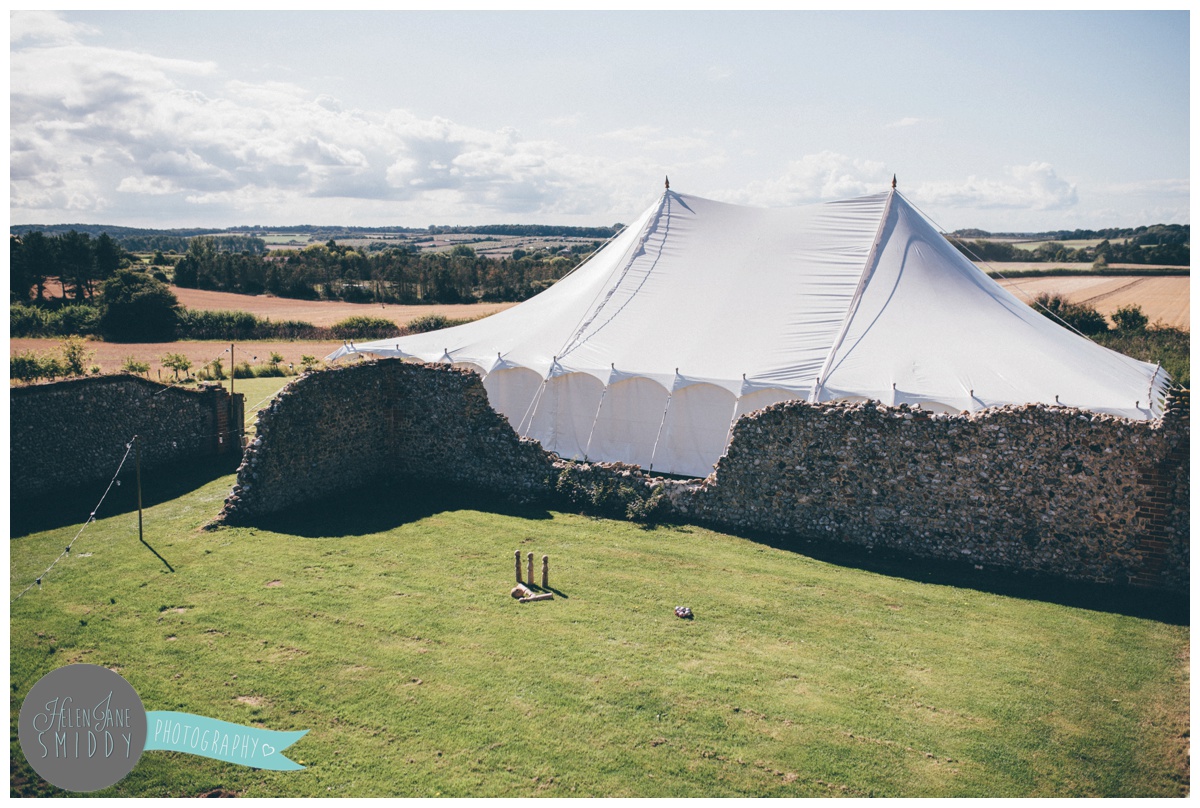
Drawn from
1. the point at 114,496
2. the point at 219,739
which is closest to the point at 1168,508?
the point at 219,739

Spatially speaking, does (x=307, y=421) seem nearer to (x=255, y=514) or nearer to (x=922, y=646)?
(x=255, y=514)

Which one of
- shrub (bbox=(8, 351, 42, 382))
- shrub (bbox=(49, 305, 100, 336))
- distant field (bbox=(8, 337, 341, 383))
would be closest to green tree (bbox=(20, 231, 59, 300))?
shrub (bbox=(49, 305, 100, 336))

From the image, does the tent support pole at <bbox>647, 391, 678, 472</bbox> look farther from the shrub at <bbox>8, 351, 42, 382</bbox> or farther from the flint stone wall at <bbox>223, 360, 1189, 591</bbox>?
the shrub at <bbox>8, 351, 42, 382</bbox>

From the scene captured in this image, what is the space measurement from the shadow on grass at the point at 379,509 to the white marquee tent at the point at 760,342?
8.56 feet

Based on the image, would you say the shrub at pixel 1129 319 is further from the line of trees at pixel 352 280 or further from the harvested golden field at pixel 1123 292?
the line of trees at pixel 352 280

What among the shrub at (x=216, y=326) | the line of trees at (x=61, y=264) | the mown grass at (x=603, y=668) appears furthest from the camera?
the line of trees at (x=61, y=264)

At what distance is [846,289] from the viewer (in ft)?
44.6

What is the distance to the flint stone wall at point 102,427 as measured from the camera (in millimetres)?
10898

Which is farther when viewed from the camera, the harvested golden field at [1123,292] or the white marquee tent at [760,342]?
the harvested golden field at [1123,292]

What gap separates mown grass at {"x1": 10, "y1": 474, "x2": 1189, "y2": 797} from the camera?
16.6 ft

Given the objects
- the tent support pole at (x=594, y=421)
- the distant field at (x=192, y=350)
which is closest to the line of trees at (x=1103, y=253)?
the tent support pole at (x=594, y=421)

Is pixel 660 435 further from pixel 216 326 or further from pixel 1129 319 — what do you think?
pixel 216 326

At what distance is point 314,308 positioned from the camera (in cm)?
4394

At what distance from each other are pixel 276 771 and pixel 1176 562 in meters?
8.97
